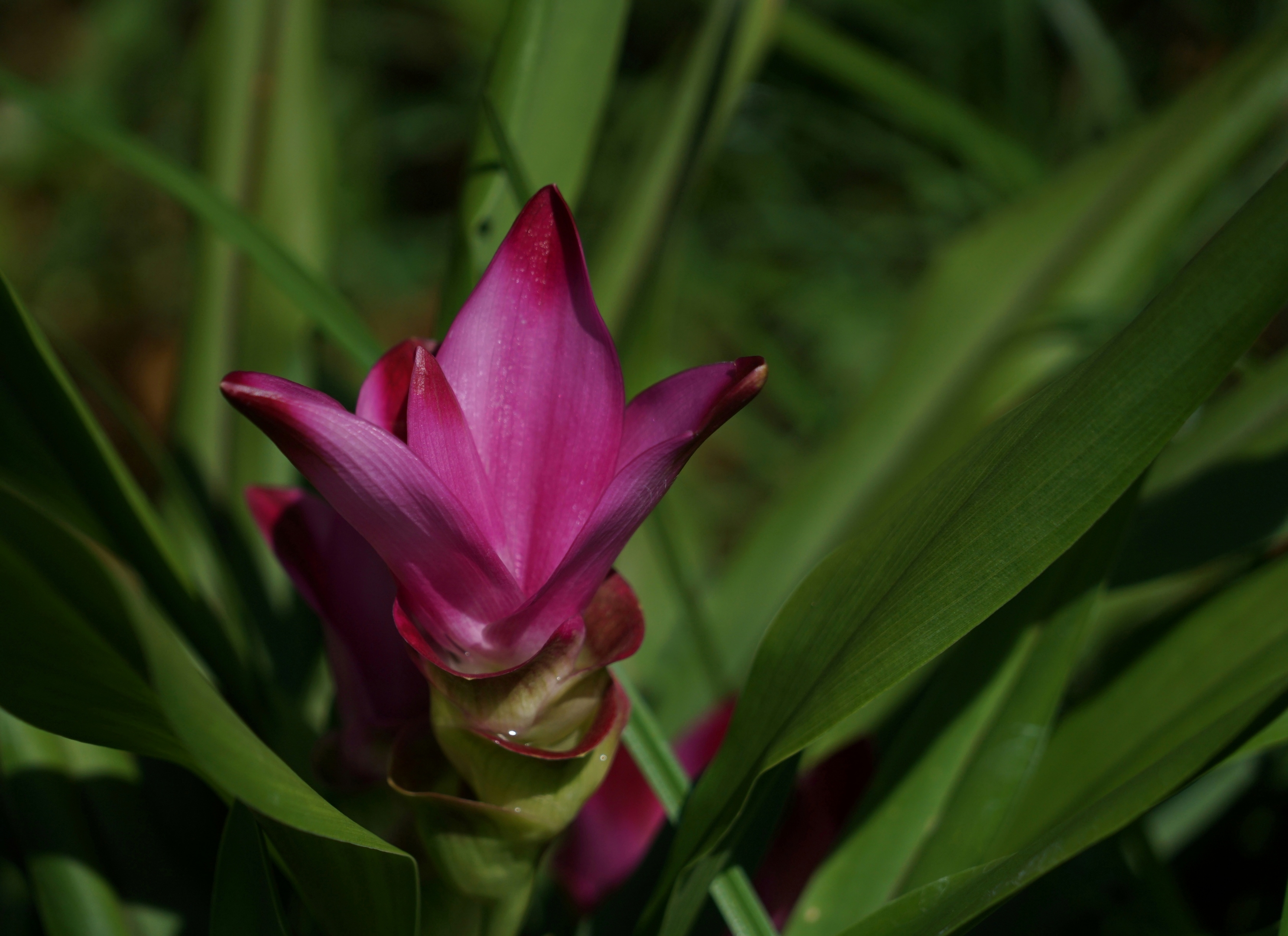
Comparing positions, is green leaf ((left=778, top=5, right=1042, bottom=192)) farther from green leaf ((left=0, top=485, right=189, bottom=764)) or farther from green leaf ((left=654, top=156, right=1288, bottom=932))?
green leaf ((left=0, top=485, right=189, bottom=764))

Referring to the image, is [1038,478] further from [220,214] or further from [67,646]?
[220,214]

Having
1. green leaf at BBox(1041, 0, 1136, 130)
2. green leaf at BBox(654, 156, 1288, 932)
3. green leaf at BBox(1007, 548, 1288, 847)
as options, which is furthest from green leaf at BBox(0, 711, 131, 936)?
green leaf at BBox(1041, 0, 1136, 130)

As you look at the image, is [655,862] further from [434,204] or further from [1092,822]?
[434,204]

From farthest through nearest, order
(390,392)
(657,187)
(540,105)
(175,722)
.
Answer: (657,187) < (540,105) < (390,392) < (175,722)

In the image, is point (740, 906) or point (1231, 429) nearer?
point (740, 906)

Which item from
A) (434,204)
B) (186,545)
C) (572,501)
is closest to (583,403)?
(572,501)

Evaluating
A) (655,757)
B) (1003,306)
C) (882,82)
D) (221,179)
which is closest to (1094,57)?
(882,82)
